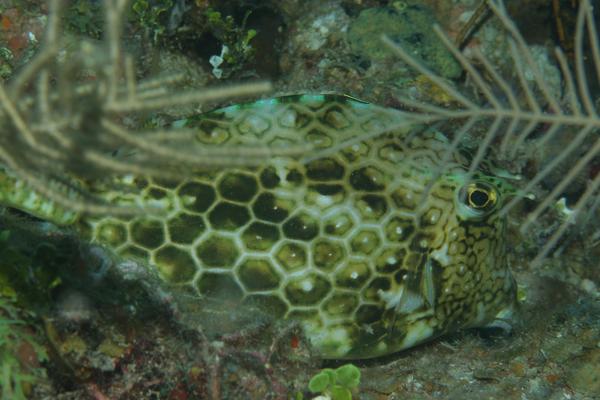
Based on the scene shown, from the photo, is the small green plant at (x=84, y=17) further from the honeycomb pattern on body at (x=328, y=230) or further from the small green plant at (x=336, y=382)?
the small green plant at (x=336, y=382)

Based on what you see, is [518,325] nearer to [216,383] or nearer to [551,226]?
[551,226]

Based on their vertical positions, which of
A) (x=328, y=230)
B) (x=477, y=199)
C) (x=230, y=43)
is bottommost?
(x=328, y=230)

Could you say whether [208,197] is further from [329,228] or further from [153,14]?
[153,14]

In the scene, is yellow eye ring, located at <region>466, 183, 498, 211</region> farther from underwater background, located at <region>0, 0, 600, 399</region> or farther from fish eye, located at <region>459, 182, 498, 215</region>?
underwater background, located at <region>0, 0, 600, 399</region>

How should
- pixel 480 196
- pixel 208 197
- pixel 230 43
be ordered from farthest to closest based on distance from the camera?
pixel 230 43 < pixel 480 196 < pixel 208 197

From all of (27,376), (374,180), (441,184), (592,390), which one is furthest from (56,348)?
(592,390)

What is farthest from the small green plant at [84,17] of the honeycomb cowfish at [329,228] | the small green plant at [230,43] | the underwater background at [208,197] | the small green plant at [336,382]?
the small green plant at [336,382]

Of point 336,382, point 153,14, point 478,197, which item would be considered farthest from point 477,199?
point 153,14
